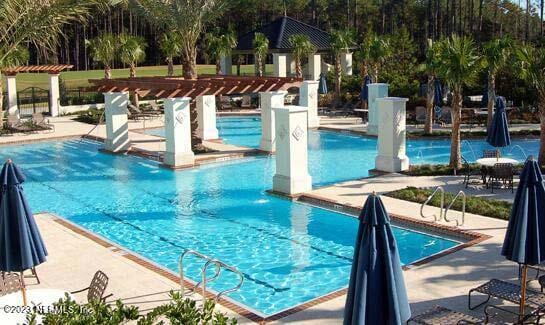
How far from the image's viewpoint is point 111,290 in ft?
36.1

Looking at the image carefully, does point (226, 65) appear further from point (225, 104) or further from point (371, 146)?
point (371, 146)

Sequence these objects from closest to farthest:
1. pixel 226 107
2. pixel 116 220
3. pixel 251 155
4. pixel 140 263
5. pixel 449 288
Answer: pixel 449 288
pixel 140 263
pixel 116 220
pixel 251 155
pixel 226 107

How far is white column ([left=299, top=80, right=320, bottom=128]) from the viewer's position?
102ft

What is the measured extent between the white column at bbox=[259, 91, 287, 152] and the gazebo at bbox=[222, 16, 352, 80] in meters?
18.3

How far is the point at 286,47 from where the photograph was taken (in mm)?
45812

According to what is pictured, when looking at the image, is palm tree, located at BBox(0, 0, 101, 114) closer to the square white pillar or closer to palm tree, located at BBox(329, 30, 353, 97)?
the square white pillar

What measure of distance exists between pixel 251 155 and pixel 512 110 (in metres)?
14.5

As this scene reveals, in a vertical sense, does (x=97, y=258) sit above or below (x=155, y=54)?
below

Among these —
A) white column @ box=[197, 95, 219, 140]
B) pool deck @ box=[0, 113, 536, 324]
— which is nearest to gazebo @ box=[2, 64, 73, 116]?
white column @ box=[197, 95, 219, 140]

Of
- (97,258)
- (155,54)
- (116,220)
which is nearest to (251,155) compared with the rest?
(116,220)

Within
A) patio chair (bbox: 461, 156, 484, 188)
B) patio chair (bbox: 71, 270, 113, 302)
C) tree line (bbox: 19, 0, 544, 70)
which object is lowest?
patio chair (bbox: 71, 270, 113, 302)

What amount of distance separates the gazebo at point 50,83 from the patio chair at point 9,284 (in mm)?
27263

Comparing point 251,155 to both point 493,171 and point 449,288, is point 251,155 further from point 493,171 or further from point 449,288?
point 449,288

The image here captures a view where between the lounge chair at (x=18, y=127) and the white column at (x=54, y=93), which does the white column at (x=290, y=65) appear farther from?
the lounge chair at (x=18, y=127)
